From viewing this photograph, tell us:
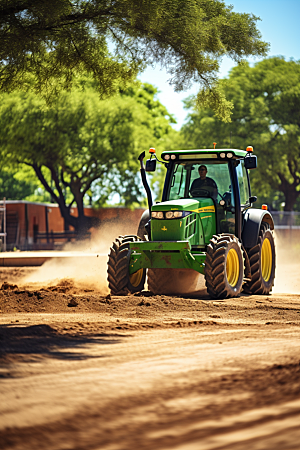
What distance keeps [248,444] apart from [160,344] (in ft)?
10.6

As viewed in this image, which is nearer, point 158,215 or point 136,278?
point 158,215

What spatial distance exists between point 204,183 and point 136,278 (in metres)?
2.26

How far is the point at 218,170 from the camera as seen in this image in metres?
12.4

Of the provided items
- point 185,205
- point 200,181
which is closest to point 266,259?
point 200,181

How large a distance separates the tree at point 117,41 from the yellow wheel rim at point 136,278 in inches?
134

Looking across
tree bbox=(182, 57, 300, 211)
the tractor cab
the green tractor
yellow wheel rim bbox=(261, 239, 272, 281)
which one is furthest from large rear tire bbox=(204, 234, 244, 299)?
tree bbox=(182, 57, 300, 211)

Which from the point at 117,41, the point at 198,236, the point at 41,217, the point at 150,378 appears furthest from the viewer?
the point at 41,217

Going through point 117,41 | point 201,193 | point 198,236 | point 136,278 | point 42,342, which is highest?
point 117,41

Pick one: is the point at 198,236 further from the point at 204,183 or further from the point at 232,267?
the point at 204,183

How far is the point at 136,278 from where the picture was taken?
486 inches

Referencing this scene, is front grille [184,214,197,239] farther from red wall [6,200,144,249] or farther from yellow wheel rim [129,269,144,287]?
red wall [6,200,144,249]

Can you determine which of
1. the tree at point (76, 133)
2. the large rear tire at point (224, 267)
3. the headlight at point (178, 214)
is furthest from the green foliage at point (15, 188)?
the large rear tire at point (224, 267)

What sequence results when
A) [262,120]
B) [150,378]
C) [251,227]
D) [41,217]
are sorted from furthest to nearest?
[41,217] → [262,120] → [251,227] → [150,378]

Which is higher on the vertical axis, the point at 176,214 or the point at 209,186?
the point at 209,186
